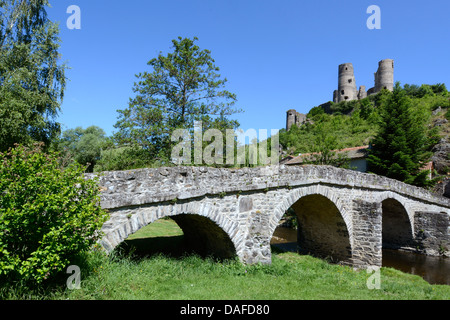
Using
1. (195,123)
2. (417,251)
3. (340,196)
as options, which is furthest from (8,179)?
(417,251)

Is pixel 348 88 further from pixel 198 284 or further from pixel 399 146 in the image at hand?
pixel 198 284

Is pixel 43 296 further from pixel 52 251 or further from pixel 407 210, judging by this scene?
pixel 407 210

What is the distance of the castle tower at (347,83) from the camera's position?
59312 mm

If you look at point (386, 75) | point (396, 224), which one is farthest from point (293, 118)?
point (396, 224)

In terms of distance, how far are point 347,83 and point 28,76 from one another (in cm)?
5984

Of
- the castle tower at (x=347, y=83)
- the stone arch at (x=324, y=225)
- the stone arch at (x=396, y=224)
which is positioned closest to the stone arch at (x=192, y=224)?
the stone arch at (x=324, y=225)

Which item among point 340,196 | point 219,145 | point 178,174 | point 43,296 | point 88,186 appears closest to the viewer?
point 43,296

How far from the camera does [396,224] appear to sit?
1834 centimetres

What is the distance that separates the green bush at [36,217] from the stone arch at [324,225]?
342 inches

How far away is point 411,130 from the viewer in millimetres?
22953

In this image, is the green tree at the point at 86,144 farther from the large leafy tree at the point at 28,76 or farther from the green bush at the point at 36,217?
the green bush at the point at 36,217

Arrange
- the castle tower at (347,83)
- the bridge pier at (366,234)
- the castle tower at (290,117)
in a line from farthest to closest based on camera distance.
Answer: the castle tower at (290,117) → the castle tower at (347,83) → the bridge pier at (366,234)

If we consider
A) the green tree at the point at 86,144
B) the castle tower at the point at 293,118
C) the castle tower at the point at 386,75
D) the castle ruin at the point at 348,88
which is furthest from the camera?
the castle tower at the point at 293,118
